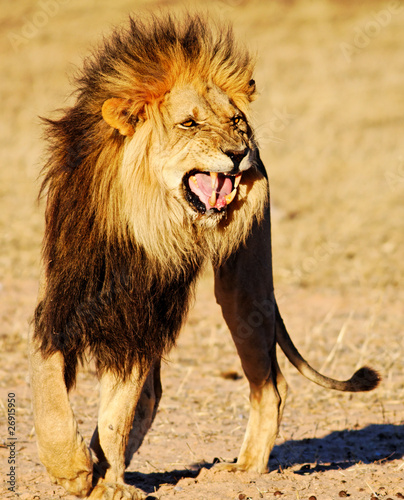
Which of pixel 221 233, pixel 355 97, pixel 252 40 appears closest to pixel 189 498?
pixel 221 233

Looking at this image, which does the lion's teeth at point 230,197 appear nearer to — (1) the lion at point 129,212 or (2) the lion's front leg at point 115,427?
(1) the lion at point 129,212

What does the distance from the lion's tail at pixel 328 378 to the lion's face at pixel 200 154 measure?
4.20 feet

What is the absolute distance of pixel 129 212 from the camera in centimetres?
287

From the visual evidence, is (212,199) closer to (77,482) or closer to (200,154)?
(200,154)

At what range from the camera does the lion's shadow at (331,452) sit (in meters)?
3.73

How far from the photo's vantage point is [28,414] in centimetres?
448

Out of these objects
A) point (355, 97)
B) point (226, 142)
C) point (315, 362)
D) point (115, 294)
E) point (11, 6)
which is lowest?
point (315, 362)

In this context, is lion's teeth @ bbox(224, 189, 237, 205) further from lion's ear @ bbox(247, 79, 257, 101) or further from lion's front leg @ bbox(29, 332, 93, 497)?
lion's front leg @ bbox(29, 332, 93, 497)

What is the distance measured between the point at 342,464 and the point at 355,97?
42.4ft

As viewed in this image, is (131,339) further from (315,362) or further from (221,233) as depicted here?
(315,362)

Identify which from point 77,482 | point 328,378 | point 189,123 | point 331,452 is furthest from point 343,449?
point 189,123

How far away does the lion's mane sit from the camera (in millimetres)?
2883

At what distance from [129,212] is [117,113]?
1.19 feet

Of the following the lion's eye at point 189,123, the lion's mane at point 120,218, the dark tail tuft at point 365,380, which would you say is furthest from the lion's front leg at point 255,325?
the lion's eye at point 189,123
